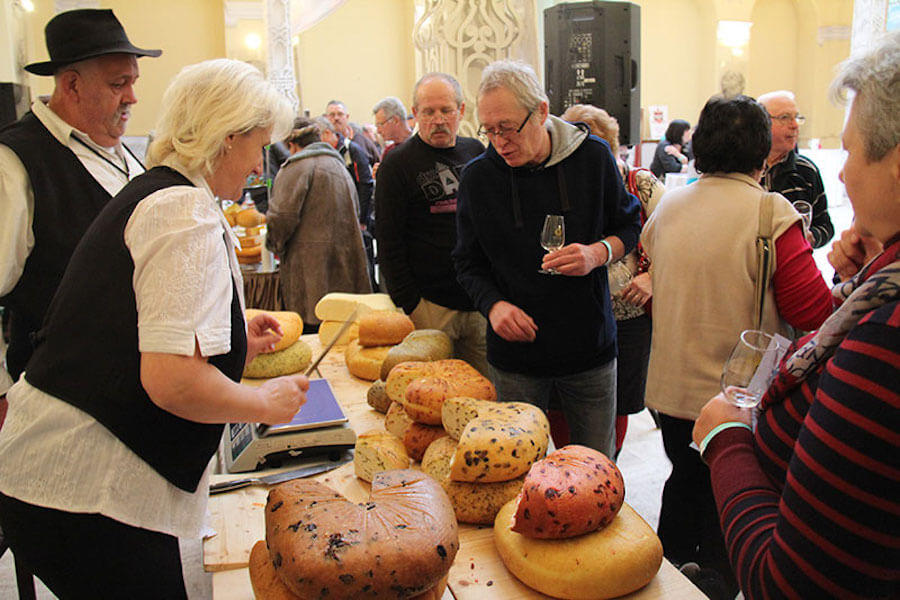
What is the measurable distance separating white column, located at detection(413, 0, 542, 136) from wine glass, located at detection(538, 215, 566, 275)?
160 centimetres

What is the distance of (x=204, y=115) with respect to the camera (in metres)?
1.24

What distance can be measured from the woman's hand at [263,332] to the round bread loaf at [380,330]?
0.62 m

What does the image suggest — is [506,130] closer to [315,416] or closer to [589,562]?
[315,416]

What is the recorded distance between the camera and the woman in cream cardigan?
1.91 m

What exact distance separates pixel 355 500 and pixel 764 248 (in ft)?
4.15

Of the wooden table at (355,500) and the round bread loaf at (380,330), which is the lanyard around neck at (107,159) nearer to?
the round bread loaf at (380,330)

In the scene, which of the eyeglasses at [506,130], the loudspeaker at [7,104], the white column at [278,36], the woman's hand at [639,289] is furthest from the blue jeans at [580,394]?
the white column at [278,36]

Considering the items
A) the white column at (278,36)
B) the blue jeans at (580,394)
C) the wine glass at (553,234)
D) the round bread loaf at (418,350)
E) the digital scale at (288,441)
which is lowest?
the blue jeans at (580,394)

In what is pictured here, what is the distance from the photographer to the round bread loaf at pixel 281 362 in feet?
7.44

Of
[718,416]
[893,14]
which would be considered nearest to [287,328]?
[718,416]

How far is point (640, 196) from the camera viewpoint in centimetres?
279

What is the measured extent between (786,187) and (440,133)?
1.46 m


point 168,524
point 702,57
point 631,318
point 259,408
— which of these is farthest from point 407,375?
point 702,57

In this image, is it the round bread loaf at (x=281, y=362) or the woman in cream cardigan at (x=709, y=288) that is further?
the round bread loaf at (x=281, y=362)
